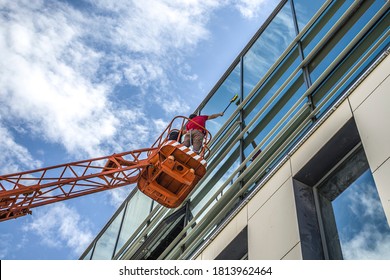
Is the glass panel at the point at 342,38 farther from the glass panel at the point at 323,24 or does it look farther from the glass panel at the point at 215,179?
the glass panel at the point at 215,179

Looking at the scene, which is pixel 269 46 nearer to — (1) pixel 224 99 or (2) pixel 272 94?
(2) pixel 272 94

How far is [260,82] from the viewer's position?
623 inches

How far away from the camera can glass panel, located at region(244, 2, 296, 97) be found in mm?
15797

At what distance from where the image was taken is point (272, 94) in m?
15.1

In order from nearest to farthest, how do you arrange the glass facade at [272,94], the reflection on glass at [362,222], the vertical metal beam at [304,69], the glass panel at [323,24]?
the reflection on glass at [362,222] < the glass facade at [272,94] < the vertical metal beam at [304,69] < the glass panel at [323,24]

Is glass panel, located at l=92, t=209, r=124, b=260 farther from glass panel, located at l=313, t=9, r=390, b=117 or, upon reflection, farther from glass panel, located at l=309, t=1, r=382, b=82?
glass panel, located at l=313, t=9, r=390, b=117

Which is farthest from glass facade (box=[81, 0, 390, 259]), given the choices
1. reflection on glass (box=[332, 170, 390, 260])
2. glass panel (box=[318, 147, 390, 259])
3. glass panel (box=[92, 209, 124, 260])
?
glass panel (box=[92, 209, 124, 260])

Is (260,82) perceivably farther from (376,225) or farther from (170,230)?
(376,225)

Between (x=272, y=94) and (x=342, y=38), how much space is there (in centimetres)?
294

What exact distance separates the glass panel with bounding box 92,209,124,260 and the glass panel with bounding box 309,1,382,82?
43.2 feet

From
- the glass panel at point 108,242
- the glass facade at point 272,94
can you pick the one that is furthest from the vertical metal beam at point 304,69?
the glass panel at point 108,242

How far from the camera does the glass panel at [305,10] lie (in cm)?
1466

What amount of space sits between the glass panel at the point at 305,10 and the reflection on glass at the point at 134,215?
9671 mm
